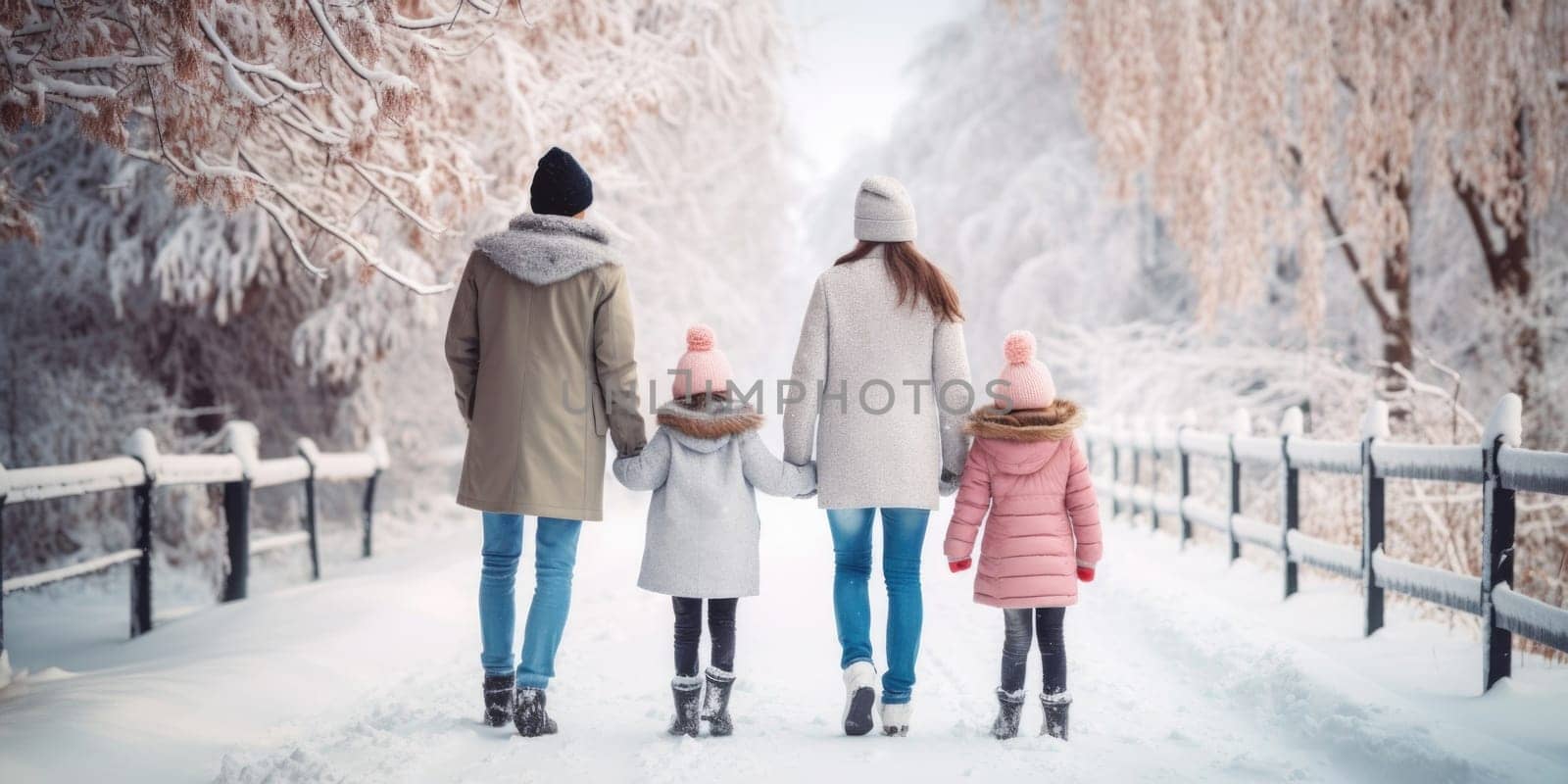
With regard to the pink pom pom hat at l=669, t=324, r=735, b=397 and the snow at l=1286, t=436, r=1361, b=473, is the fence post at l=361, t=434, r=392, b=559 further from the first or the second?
the snow at l=1286, t=436, r=1361, b=473

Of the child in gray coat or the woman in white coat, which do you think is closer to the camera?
the child in gray coat

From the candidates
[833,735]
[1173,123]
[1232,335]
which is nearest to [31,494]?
[833,735]

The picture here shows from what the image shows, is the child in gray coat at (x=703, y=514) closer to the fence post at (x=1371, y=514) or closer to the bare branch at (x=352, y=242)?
the bare branch at (x=352, y=242)

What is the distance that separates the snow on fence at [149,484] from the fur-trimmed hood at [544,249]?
2.75 m

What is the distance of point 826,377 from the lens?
13.7 feet

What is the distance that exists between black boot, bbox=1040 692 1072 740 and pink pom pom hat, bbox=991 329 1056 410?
976 mm

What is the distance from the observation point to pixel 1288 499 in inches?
261

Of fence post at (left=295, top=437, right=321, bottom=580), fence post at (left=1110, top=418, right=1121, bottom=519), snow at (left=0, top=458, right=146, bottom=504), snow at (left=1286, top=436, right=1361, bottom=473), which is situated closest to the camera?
snow at (left=0, top=458, right=146, bottom=504)

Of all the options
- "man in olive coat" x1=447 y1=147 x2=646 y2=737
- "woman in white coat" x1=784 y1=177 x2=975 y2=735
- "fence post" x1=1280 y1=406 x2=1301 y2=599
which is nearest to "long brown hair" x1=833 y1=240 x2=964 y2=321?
"woman in white coat" x1=784 y1=177 x2=975 y2=735

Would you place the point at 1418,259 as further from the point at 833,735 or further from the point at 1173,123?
the point at 833,735

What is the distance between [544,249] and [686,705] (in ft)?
5.37

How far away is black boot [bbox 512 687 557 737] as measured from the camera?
3.92 meters

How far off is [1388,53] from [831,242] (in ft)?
63.7

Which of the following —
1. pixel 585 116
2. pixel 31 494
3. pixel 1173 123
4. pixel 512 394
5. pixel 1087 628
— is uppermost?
pixel 1173 123
